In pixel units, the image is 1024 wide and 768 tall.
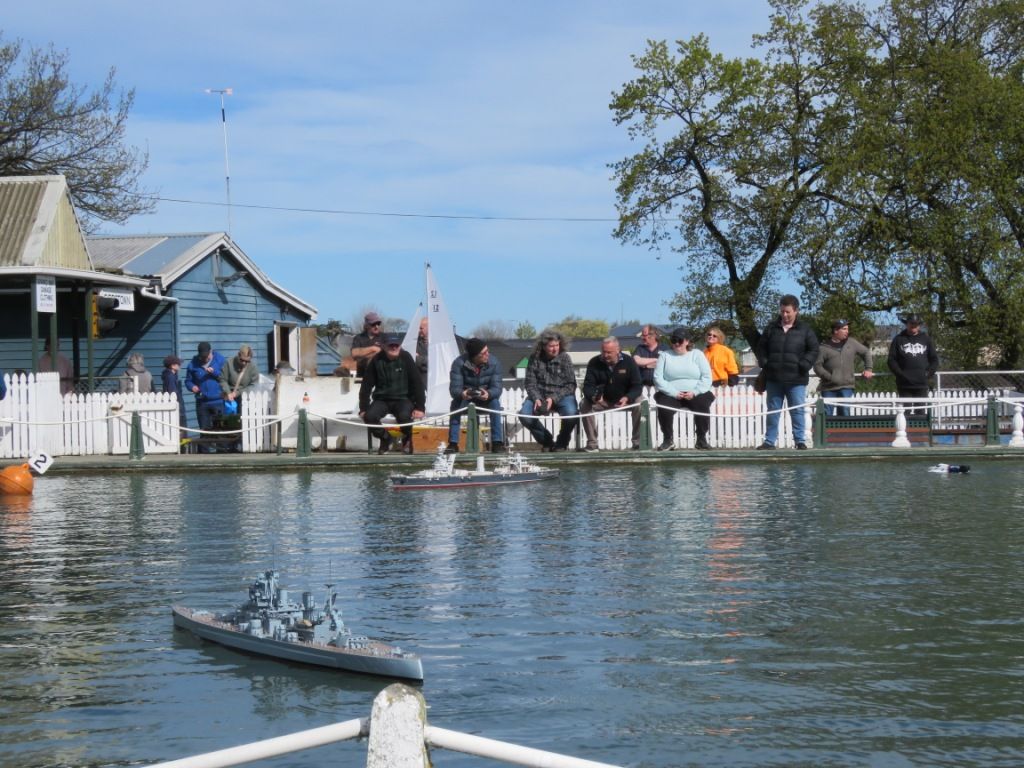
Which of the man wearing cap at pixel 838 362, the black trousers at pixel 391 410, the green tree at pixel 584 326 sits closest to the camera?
the black trousers at pixel 391 410

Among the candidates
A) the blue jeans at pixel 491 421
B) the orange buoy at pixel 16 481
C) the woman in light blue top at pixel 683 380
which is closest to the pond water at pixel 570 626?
the orange buoy at pixel 16 481

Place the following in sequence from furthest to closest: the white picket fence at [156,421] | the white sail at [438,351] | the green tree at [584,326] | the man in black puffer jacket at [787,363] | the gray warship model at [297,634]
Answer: the green tree at [584,326]
the white sail at [438,351]
the white picket fence at [156,421]
the man in black puffer jacket at [787,363]
the gray warship model at [297,634]

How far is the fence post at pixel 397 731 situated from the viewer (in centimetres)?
421

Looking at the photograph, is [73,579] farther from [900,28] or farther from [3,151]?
[3,151]

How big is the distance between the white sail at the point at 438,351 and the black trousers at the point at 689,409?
350 centimetres

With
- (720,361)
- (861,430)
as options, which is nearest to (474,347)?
(720,361)

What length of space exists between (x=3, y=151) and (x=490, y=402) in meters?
25.7

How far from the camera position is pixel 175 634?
28.1ft

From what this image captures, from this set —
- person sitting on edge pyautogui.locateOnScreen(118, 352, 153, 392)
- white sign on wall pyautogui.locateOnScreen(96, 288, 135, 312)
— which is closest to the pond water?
person sitting on edge pyautogui.locateOnScreen(118, 352, 153, 392)

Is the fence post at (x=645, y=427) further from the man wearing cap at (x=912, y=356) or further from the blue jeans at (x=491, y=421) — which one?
the man wearing cap at (x=912, y=356)

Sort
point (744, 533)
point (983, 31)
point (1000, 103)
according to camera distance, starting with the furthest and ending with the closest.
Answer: point (983, 31) < point (1000, 103) < point (744, 533)

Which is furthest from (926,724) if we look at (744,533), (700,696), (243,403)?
(243,403)

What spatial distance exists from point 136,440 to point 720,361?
900 centimetres

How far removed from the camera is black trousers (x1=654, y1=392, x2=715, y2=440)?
2192 cm
